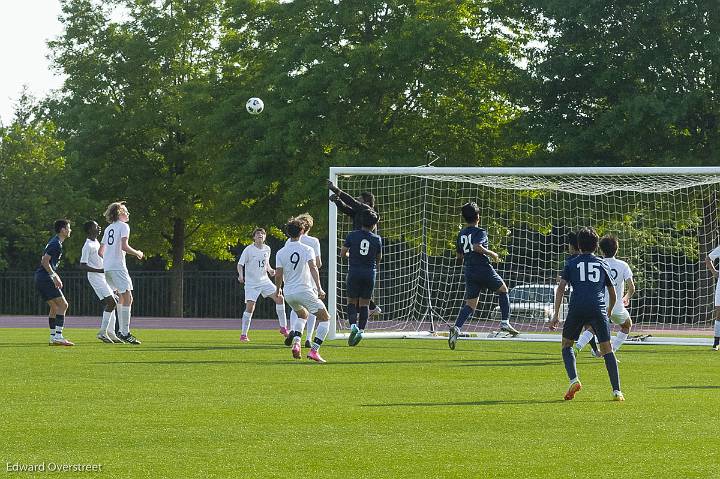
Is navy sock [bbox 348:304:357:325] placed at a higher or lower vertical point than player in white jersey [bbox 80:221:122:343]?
lower

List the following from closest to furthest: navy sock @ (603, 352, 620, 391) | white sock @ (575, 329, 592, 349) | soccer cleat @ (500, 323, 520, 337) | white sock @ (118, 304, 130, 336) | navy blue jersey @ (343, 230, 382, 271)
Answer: navy sock @ (603, 352, 620, 391) → white sock @ (575, 329, 592, 349) → navy blue jersey @ (343, 230, 382, 271) → white sock @ (118, 304, 130, 336) → soccer cleat @ (500, 323, 520, 337)

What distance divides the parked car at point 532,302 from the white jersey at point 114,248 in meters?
11.9

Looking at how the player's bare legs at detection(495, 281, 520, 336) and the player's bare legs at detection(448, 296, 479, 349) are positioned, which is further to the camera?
the player's bare legs at detection(495, 281, 520, 336)

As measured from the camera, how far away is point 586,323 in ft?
37.6

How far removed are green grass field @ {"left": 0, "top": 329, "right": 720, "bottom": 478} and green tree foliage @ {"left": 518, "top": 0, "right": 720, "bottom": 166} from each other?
16.5 meters

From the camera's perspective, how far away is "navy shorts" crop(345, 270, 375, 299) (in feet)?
61.5

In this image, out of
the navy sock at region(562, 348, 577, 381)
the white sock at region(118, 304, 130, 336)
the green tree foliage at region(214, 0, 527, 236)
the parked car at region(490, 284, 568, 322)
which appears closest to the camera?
the navy sock at region(562, 348, 577, 381)

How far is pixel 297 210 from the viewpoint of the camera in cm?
3622

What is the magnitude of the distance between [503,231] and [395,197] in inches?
160

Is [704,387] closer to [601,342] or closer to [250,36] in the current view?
[601,342]

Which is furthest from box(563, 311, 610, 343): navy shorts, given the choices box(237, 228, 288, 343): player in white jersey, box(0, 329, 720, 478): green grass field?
box(237, 228, 288, 343): player in white jersey

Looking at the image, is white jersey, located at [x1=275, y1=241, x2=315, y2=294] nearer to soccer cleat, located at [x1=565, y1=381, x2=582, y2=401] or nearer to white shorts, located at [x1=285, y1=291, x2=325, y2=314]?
white shorts, located at [x1=285, y1=291, x2=325, y2=314]

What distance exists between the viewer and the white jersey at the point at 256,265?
22.5 metres

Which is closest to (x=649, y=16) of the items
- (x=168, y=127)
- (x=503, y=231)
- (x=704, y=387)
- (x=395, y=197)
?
(x=503, y=231)
